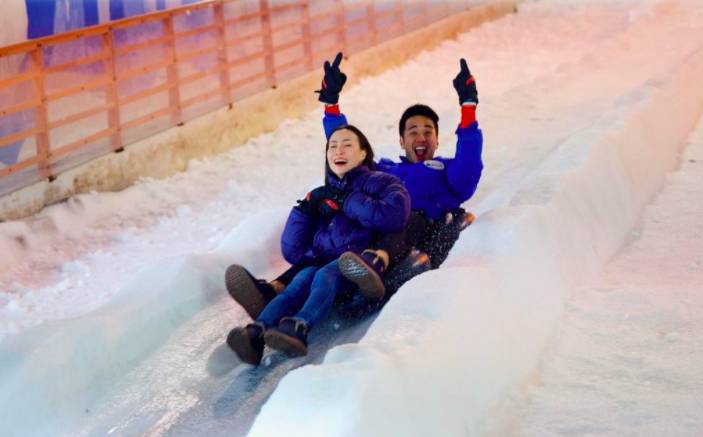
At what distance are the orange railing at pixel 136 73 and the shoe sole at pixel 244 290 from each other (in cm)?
272

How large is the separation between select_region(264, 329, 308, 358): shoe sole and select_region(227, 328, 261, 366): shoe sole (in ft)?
0.29

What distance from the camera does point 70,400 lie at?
429 cm

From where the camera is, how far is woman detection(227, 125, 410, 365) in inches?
169

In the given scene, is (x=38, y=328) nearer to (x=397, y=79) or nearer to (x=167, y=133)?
(x=167, y=133)

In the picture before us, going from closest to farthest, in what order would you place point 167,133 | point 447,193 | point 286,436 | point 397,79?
point 286,436
point 447,193
point 167,133
point 397,79

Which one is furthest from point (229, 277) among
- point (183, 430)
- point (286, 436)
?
point (286, 436)

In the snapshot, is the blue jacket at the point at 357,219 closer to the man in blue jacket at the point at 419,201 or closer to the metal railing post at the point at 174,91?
the man in blue jacket at the point at 419,201

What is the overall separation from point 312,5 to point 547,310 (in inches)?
422

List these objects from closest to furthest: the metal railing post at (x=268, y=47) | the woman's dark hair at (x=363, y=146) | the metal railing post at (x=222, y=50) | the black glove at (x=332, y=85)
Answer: the woman's dark hair at (x=363, y=146) → the black glove at (x=332, y=85) → the metal railing post at (x=222, y=50) → the metal railing post at (x=268, y=47)

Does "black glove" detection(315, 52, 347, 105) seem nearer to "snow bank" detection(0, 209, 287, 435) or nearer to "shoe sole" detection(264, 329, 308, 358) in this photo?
"snow bank" detection(0, 209, 287, 435)

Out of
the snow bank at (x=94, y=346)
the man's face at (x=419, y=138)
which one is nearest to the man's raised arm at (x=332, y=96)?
the man's face at (x=419, y=138)

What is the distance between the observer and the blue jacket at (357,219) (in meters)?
4.68

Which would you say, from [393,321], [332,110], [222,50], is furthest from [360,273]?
[222,50]

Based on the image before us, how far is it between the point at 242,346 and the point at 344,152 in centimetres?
106
